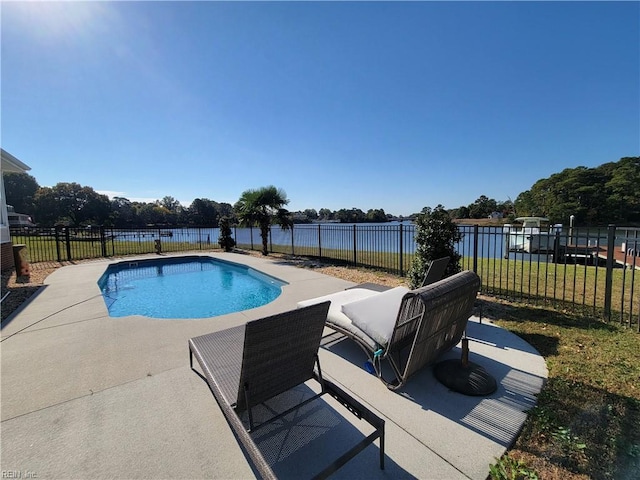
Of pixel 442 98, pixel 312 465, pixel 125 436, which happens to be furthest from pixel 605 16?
pixel 125 436

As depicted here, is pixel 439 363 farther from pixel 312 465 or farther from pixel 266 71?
pixel 266 71

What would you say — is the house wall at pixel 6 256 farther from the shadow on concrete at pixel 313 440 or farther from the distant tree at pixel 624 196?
the distant tree at pixel 624 196

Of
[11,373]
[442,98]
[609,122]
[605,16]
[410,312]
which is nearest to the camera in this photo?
[410,312]

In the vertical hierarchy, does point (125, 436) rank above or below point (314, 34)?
below

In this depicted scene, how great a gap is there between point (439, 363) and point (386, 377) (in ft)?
2.04

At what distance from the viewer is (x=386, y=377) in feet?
8.60

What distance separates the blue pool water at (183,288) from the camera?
6.11m

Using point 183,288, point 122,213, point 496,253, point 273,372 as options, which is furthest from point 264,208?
point 122,213

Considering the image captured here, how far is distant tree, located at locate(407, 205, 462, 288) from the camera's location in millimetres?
4582

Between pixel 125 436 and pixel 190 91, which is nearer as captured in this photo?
pixel 125 436

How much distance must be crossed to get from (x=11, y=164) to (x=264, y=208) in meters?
7.93

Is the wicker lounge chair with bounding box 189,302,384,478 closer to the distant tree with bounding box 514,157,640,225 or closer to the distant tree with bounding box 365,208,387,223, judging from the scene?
the distant tree with bounding box 365,208,387,223

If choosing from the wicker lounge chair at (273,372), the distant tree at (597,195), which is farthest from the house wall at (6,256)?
the distant tree at (597,195)

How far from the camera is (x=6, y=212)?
832cm
